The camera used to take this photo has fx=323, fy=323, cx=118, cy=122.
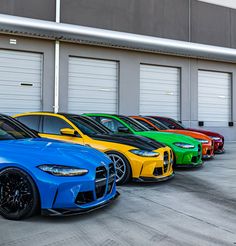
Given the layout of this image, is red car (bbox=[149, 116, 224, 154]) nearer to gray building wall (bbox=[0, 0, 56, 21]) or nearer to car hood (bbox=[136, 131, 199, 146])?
car hood (bbox=[136, 131, 199, 146])

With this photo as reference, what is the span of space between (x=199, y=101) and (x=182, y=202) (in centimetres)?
1412

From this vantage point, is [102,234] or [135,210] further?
[135,210]

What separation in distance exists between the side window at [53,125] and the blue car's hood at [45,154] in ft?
7.08

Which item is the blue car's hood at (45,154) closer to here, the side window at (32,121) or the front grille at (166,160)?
the front grille at (166,160)

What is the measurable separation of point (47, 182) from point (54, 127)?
3079 mm

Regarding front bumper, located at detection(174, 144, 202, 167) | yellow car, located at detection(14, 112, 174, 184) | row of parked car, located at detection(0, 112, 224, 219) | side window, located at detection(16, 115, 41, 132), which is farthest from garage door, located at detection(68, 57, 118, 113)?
row of parked car, located at detection(0, 112, 224, 219)

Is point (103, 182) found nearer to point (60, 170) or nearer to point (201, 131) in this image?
point (60, 170)

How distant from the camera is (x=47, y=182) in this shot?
392 cm

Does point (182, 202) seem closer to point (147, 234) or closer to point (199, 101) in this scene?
point (147, 234)

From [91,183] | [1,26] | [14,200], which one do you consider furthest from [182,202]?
[1,26]

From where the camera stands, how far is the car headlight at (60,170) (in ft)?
13.1

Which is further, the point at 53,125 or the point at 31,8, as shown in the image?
the point at 31,8

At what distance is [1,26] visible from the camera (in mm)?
12508

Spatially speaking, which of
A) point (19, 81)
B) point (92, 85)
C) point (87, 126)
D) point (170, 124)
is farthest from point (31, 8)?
point (87, 126)
